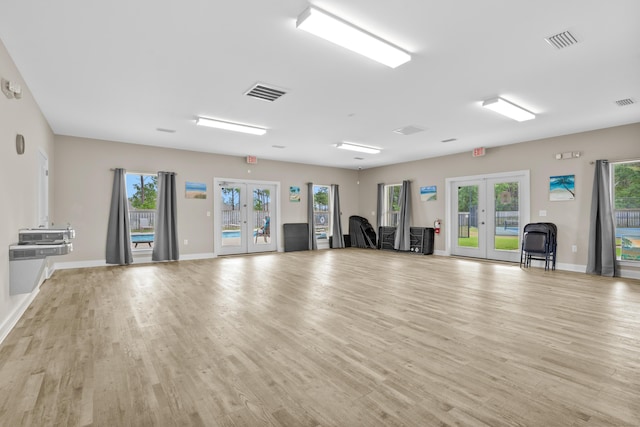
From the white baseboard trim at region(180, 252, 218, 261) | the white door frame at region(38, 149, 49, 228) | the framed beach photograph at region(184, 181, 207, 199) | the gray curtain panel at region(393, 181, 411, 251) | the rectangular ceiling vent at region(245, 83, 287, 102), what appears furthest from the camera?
the gray curtain panel at region(393, 181, 411, 251)

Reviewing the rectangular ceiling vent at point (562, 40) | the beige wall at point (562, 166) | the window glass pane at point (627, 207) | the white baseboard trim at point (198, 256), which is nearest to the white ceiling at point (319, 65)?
the rectangular ceiling vent at point (562, 40)

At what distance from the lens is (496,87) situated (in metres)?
4.13

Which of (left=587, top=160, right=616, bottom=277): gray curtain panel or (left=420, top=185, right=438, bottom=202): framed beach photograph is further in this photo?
(left=420, top=185, right=438, bottom=202): framed beach photograph

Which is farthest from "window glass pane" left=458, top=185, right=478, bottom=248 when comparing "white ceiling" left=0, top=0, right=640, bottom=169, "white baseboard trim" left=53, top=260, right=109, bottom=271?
"white baseboard trim" left=53, top=260, right=109, bottom=271

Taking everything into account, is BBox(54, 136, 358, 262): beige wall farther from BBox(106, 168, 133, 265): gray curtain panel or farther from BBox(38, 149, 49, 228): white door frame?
BBox(38, 149, 49, 228): white door frame

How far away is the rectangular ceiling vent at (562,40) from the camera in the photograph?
115 inches

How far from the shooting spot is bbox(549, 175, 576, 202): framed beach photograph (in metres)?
6.46

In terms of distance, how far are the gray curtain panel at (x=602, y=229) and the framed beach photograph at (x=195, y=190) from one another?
8.39 metres

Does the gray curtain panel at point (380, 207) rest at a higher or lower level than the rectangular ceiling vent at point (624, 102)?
lower

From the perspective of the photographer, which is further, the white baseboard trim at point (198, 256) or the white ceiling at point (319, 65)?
the white baseboard trim at point (198, 256)

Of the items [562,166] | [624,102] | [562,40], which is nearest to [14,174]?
[562,40]

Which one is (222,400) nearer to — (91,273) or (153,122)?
(153,122)

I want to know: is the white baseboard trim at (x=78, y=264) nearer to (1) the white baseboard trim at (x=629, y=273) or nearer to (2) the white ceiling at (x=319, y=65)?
(2) the white ceiling at (x=319, y=65)

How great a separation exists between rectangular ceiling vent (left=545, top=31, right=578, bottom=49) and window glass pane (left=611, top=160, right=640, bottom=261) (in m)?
4.31
